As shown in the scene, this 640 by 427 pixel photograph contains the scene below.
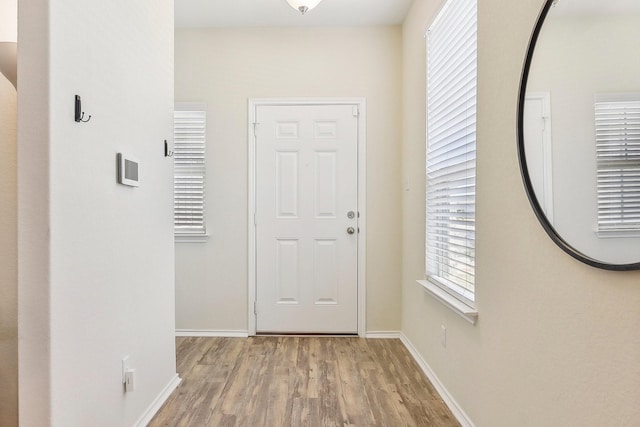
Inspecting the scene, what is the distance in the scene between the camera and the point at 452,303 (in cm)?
198

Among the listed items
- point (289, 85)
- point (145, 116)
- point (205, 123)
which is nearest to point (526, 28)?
point (145, 116)

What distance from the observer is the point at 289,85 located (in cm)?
326

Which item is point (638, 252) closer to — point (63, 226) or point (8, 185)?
point (63, 226)

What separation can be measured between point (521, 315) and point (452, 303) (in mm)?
581

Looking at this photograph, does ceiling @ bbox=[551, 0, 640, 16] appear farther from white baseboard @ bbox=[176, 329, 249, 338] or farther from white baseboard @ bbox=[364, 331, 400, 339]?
white baseboard @ bbox=[176, 329, 249, 338]

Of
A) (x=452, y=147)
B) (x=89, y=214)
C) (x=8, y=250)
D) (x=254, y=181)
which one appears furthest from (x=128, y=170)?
(x=452, y=147)

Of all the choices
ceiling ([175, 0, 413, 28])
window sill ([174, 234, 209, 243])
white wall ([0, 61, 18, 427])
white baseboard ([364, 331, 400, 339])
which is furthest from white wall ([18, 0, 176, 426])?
white baseboard ([364, 331, 400, 339])

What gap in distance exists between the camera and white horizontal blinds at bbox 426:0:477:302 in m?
1.91

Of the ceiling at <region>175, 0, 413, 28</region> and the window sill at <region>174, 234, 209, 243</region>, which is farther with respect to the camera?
the window sill at <region>174, 234, 209, 243</region>

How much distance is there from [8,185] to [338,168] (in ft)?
7.58

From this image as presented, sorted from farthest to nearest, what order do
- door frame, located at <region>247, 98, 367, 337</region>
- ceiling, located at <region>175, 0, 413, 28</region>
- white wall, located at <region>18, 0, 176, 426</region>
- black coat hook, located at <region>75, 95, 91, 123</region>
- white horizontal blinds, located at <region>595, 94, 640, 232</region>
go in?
door frame, located at <region>247, 98, 367, 337</region> < ceiling, located at <region>175, 0, 413, 28</region> < black coat hook, located at <region>75, 95, 91, 123</region> < white wall, located at <region>18, 0, 176, 426</region> < white horizontal blinds, located at <region>595, 94, 640, 232</region>

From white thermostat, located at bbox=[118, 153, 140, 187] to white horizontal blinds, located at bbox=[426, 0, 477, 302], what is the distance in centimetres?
163

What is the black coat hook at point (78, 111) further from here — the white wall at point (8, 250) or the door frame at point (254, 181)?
the door frame at point (254, 181)

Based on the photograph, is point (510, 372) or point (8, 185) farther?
point (510, 372)
